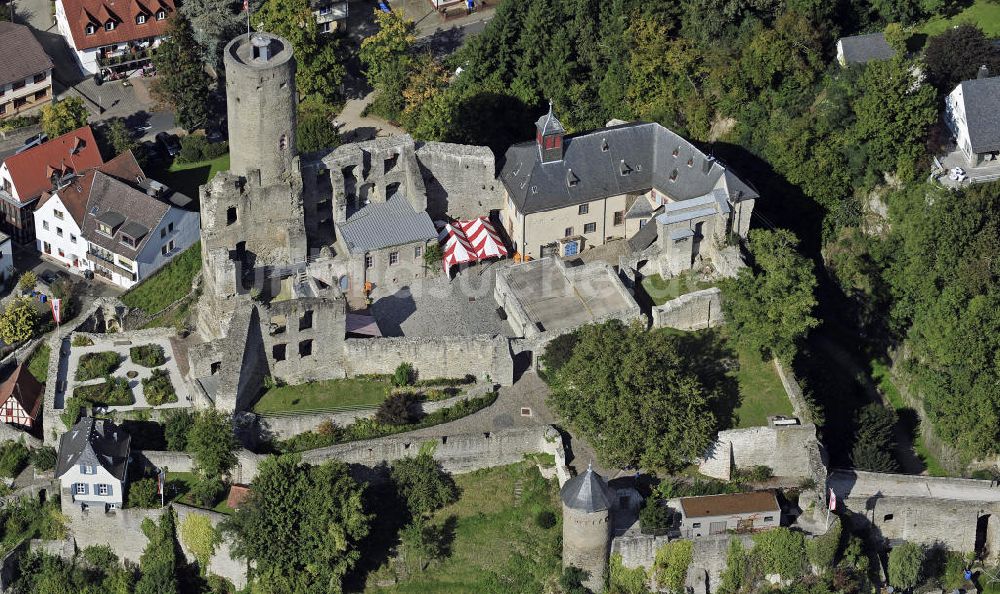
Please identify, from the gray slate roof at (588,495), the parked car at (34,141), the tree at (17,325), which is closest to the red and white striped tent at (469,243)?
the gray slate roof at (588,495)

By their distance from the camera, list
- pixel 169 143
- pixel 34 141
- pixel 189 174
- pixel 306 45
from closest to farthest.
Result: 1. pixel 306 45
2. pixel 189 174
3. pixel 34 141
4. pixel 169 143

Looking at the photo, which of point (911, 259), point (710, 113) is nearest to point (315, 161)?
point (710, 113)

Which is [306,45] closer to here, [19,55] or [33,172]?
[33,172]

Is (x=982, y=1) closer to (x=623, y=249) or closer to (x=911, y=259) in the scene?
(x=911, y=259)

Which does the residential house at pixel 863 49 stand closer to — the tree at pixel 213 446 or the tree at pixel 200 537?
the tree at pixel 213 446

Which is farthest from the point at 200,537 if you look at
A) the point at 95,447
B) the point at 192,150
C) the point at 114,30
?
the point at 114,30
